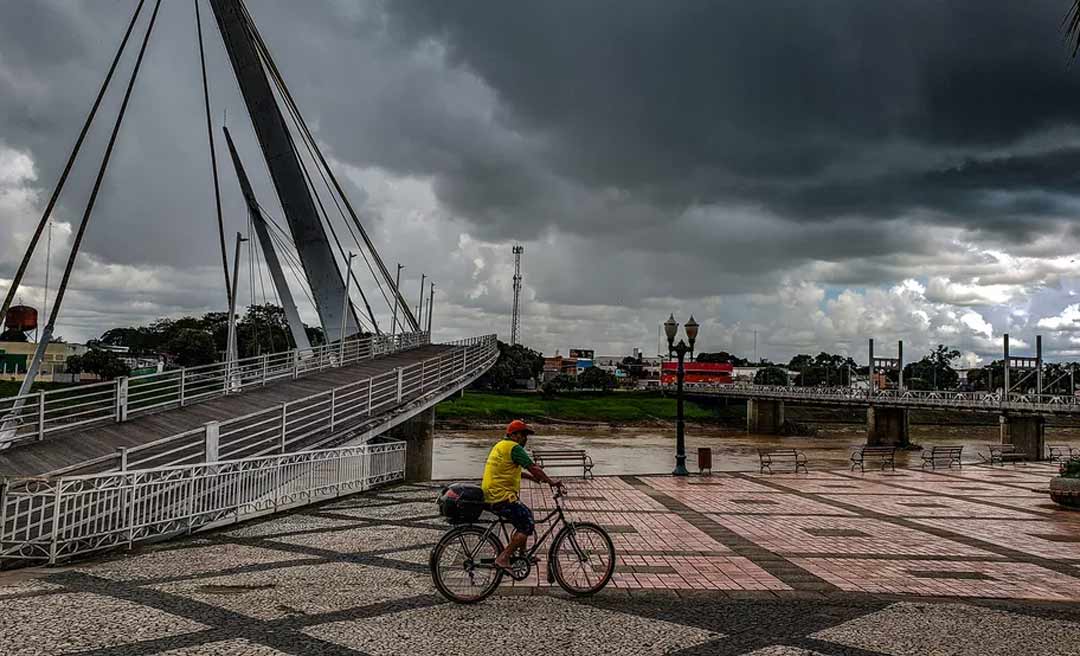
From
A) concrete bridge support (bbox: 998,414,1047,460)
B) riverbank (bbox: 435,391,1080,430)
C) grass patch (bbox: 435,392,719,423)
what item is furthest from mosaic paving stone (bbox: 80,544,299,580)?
grass patch (bbox: 435,392,719,423)

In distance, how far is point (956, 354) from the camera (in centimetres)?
16000

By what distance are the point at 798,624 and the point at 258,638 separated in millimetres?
4230

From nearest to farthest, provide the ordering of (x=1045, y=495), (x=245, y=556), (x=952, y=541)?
(x=245, y=556), (x=952, y=541), (x=1045, y=495)

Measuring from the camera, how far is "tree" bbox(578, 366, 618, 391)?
4348 inches

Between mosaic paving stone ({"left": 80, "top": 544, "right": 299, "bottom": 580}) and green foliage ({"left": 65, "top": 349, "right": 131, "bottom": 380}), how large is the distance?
72.2 metres

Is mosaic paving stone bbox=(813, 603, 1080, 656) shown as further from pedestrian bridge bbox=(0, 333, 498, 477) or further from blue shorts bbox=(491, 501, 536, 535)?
pedestrian bridge bbox=(0, 333, 498, 477)

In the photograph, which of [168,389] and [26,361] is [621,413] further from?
[168,389]

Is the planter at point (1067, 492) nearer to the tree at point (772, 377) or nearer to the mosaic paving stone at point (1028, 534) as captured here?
the mosaic paving stone at point (1028, 534)

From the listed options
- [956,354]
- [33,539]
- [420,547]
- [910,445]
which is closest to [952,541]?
[420,547]

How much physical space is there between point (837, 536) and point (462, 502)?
6.83 meters

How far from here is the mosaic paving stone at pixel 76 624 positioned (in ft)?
19.3

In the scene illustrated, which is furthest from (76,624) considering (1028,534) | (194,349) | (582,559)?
(194,349)

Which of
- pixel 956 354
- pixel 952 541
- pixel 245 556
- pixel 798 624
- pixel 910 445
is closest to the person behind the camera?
pixel 798 624

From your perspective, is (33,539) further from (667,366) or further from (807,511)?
(667,366)
